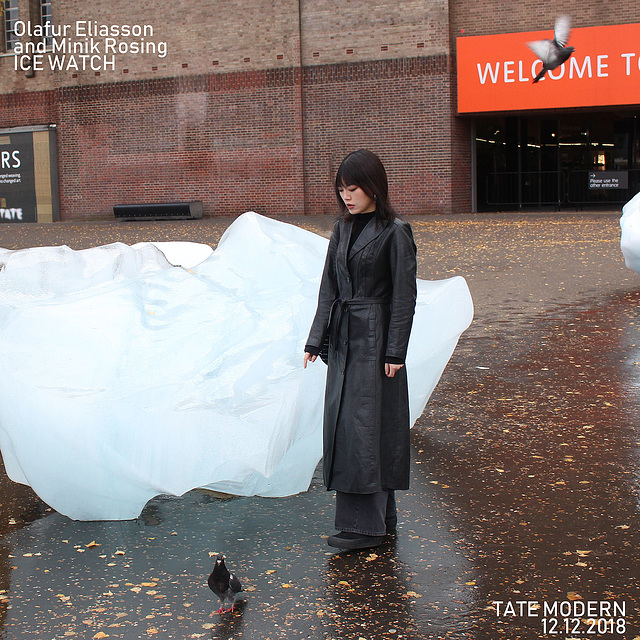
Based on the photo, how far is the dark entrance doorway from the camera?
24016 mm

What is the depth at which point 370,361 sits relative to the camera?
3.58 m

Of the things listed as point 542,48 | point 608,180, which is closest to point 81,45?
point 542,48

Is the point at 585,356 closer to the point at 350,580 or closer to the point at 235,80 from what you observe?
the point at 350,580

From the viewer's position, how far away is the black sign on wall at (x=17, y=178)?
2783 centimetres

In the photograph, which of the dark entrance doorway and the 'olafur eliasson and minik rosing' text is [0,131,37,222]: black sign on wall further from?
the dark entrance doorway

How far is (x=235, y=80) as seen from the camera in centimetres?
2497

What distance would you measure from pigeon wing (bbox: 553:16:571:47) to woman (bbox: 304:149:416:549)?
66.6ft

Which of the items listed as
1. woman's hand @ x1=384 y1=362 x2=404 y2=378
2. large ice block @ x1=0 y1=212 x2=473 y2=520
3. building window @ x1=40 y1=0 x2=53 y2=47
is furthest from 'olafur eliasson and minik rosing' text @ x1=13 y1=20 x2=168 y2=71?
woman's hand @ x1=384 y1=362 x2=404 y2=378

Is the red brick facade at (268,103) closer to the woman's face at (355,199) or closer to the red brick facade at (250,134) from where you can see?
the red brick facade at (250,134)

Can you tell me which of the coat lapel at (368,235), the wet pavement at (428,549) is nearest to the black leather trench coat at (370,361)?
the coat lapel at (368,235)

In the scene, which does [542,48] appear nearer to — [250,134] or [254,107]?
[254,107]

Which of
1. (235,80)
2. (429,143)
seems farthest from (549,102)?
(235,80)

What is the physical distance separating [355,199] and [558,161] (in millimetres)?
22624

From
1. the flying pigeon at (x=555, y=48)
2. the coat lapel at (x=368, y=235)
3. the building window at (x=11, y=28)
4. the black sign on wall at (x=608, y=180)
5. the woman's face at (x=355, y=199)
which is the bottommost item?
the coat lapel at (x=368, y=235)
